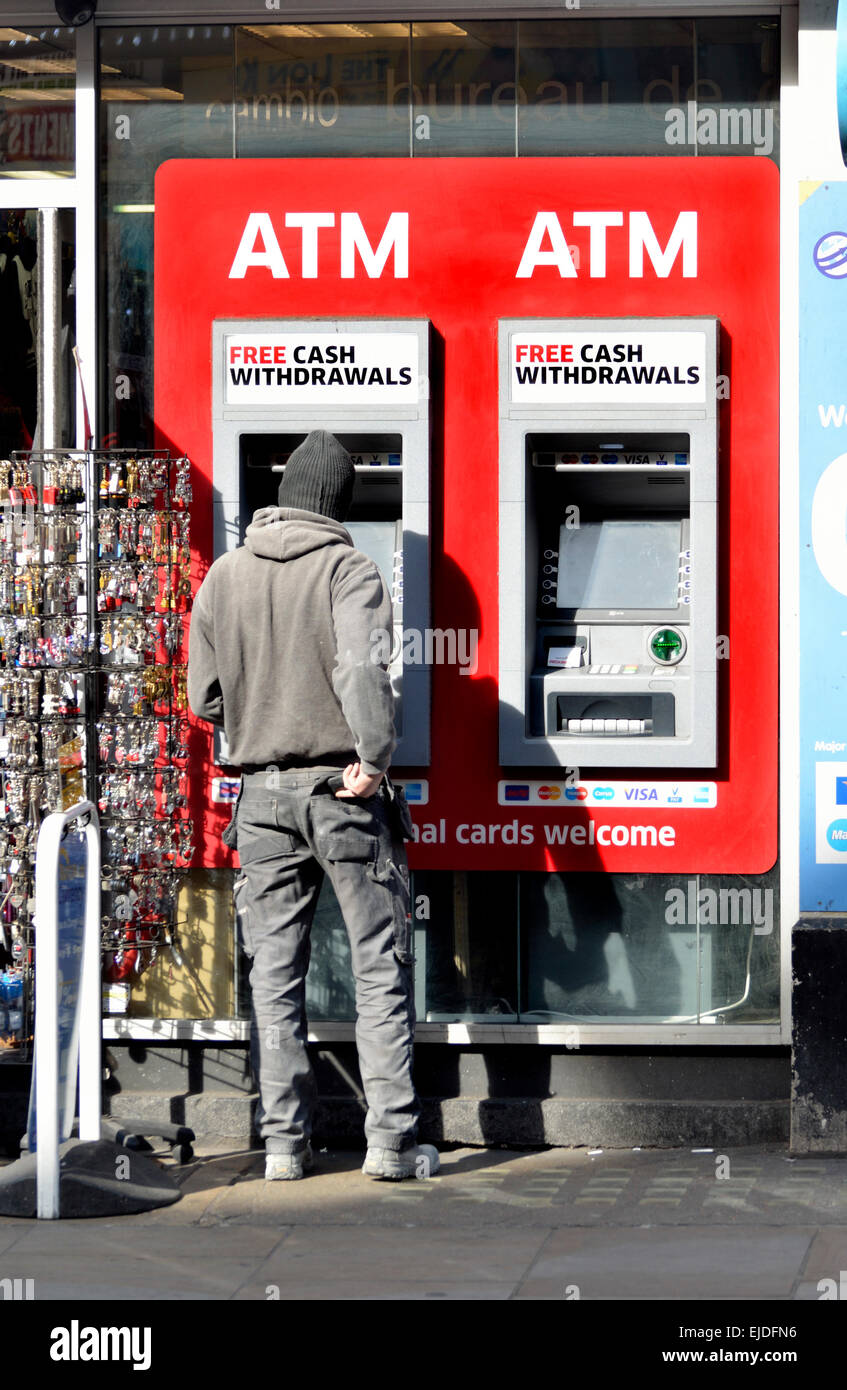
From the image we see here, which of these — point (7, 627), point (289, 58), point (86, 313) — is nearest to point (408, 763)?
point (7, 627)

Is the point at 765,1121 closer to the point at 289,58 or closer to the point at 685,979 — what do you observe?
the point at 685,979

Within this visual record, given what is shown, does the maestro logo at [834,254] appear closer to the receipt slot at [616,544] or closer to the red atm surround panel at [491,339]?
the red atm surround panel at [491,339]

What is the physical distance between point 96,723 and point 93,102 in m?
2.12

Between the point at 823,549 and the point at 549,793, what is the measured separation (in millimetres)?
1188

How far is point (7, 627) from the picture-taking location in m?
5.77

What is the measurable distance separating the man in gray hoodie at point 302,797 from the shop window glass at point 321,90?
1.20 metres

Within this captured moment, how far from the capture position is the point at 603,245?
6.04 m

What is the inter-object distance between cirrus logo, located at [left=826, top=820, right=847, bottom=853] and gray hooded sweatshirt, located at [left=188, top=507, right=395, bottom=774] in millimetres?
1514

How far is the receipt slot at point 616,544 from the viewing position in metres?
5.93

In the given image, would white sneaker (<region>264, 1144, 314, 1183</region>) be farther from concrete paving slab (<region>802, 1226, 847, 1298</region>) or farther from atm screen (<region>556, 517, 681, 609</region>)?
atm screen (<region>556, 517, 681, 609</region>)

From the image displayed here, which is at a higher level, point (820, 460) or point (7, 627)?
point (820, 460)

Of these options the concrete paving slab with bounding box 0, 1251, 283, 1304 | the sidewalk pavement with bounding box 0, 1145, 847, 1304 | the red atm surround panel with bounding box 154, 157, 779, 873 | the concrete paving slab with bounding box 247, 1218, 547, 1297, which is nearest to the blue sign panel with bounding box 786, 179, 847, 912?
the red atm surround panel with bounding box 154, 157, 779, 873

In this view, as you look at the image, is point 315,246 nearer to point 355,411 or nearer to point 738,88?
point 355,411

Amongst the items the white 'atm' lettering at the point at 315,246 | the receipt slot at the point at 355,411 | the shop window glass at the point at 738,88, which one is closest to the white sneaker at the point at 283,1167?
the receipt slot at the point at 355,411
